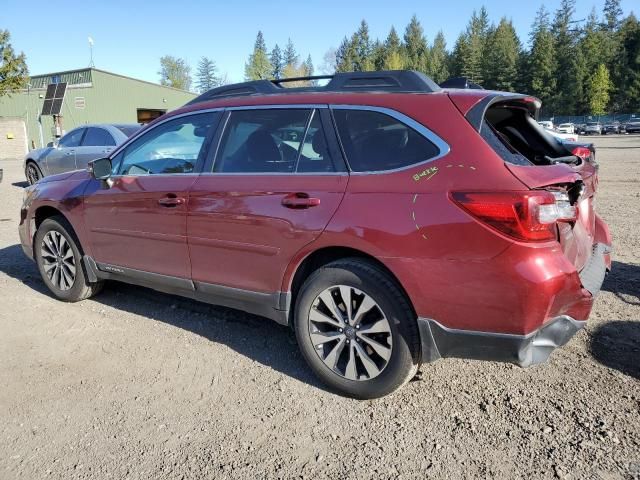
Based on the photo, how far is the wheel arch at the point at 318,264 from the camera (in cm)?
290

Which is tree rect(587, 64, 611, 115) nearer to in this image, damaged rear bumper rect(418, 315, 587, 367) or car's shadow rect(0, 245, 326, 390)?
car's shadow rect(0, 245, 326, 390)

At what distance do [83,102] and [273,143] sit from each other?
1620 inches

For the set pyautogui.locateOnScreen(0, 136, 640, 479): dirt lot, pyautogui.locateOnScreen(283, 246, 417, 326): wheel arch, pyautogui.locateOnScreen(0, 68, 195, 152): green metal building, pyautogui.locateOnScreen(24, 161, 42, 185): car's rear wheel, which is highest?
pyautogui.locateOnScreen(0, 68, 195, 152): green metal building

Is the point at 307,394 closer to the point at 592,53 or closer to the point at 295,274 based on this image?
the point at 295,274

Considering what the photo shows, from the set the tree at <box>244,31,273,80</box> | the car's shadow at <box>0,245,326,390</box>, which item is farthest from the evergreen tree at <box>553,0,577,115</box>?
the car's shadow at <box>0,245,326,390</box>

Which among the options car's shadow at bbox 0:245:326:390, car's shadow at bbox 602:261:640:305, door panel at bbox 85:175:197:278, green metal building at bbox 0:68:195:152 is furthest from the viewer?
green metal building at bbox 0:68:195:152

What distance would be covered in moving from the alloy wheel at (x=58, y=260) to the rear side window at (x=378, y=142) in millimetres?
3072

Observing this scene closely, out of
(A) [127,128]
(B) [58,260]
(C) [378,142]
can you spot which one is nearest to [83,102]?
(A) [127,128]

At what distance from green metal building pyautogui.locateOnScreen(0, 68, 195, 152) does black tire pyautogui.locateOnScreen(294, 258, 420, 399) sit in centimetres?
3805

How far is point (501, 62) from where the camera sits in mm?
83938

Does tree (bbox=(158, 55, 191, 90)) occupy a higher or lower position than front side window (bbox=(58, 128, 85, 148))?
higher

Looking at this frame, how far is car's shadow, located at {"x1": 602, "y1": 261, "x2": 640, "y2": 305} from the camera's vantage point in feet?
14.8

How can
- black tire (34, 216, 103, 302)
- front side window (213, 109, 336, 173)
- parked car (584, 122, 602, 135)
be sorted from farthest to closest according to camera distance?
parked car (584, 122, 602, 135)
black tire (34, 216, 103, 302)
front side window (213, 109, 336, 173)

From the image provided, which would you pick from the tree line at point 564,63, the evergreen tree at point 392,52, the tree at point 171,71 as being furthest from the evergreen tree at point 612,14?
the tree at point 171,71
